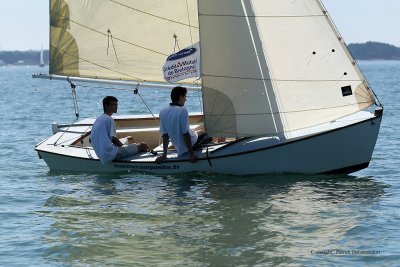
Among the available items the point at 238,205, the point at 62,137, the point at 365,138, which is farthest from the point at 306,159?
the point at 62,137

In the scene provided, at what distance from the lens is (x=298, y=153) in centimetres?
1399

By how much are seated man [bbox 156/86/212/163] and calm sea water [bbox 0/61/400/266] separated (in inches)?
18.2

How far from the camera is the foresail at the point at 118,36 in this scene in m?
15.4

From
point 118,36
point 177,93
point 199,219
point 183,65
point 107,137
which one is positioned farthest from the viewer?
point 118,36

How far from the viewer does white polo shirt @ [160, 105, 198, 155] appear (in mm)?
13992

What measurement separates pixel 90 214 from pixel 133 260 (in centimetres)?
243

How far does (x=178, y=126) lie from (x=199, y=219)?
2.49 metres

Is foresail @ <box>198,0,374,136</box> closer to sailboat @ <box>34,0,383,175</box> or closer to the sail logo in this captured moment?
sailboat @ <box>34,0,383,175</box>

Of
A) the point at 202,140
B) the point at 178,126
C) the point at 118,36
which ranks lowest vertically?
the point at 202,140

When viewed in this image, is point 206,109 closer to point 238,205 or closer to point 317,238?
point 238,205

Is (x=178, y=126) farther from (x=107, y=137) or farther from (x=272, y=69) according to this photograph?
(x=272, y=69)

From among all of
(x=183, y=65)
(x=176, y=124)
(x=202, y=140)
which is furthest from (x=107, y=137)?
(x=183, y=65)

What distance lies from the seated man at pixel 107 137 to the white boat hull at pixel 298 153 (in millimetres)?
454

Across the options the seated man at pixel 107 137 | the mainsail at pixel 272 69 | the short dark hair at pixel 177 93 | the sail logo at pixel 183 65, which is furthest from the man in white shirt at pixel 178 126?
the seated man at pixel 107 137
